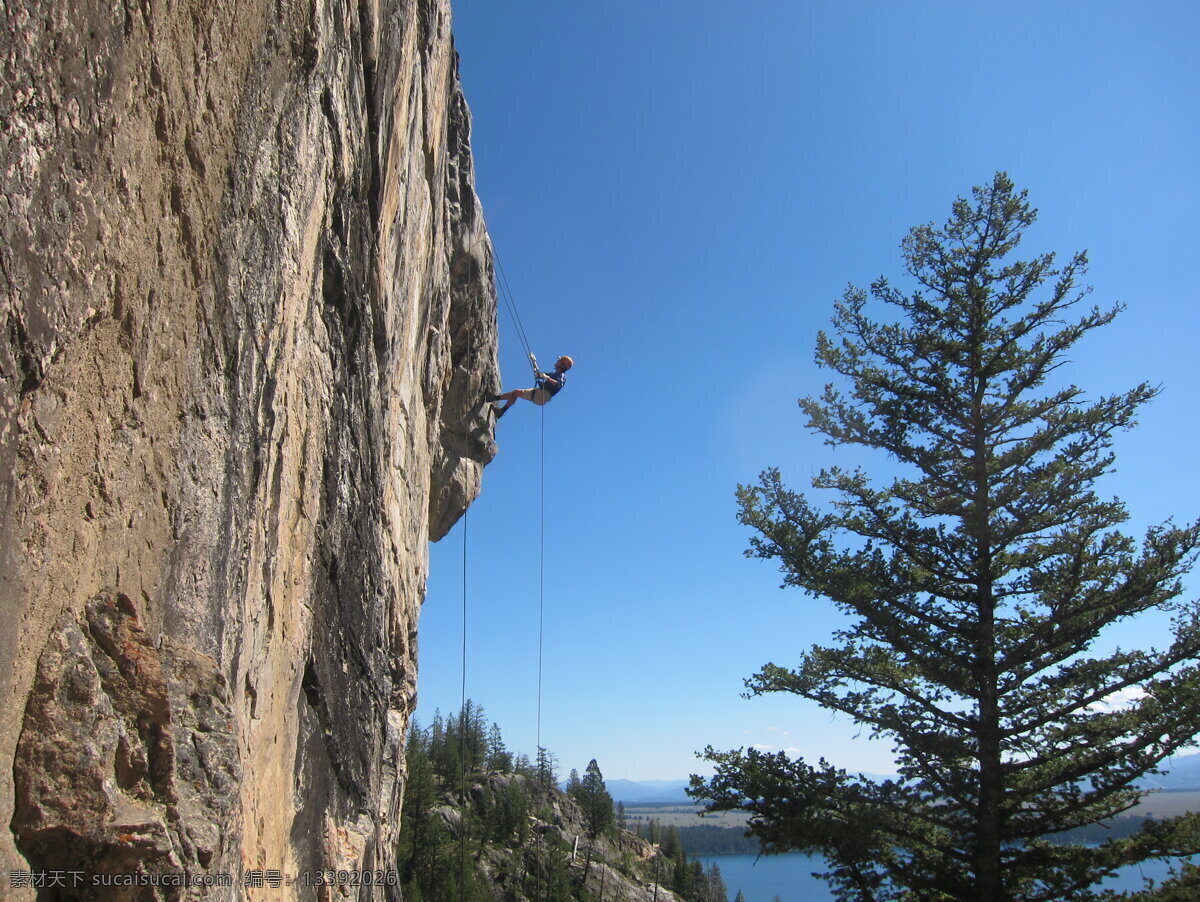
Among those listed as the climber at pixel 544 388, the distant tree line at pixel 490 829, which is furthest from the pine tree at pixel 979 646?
the distant tree line at pixel 490 829

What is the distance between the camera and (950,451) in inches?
495

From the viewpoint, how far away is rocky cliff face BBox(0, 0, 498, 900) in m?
3.24

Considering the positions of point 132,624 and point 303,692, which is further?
point 303,692

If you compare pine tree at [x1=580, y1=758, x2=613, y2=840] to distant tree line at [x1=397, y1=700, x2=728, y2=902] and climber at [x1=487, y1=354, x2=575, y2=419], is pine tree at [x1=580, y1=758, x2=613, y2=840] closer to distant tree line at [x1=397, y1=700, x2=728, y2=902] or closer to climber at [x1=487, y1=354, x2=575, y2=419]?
distant tree line at [x1=397, y1=700, x2=728, y2=902]

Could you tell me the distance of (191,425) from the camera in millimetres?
4375

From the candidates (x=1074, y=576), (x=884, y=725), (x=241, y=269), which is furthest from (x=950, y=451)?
(x=241, y=269)

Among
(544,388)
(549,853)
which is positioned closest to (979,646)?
(544,388)

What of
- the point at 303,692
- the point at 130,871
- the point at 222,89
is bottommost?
the point at 130,871

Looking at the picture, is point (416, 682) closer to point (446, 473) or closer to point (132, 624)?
point (446, 473)

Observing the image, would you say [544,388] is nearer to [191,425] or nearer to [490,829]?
[191,425]

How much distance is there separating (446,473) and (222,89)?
9.61 m

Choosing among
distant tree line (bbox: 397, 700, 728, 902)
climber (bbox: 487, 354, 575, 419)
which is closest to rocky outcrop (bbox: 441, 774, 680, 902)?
distant tree line (bbox: 397, 700, 728, 902)

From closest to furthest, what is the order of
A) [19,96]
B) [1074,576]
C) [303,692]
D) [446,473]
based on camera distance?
[19,96], [303,692], [1074,576], [446,473]

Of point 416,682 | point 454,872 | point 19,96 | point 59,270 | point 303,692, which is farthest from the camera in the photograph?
point 454,872
